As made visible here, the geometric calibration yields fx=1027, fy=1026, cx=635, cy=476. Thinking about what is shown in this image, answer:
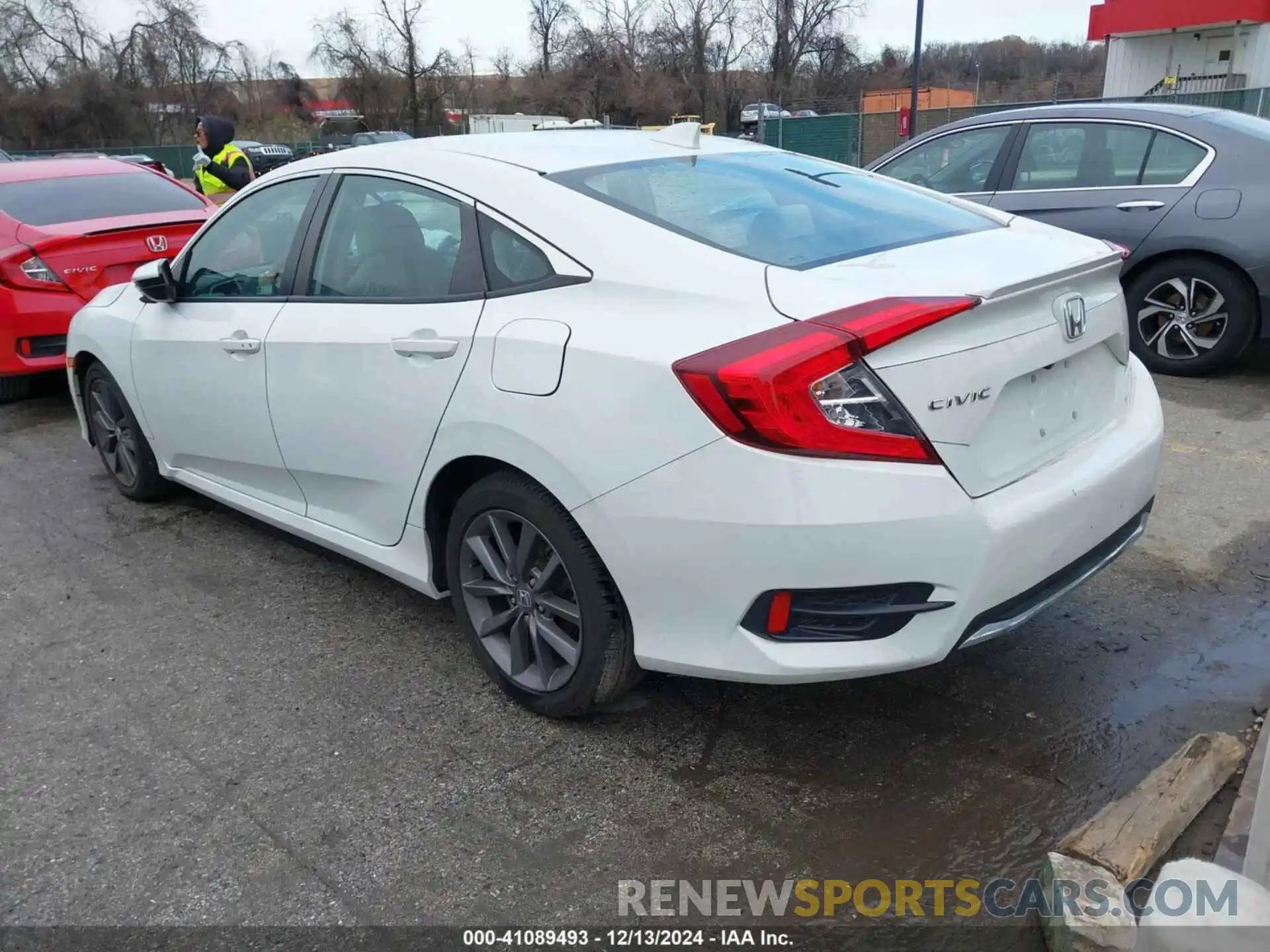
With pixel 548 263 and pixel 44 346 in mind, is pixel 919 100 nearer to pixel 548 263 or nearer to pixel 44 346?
pixel 44 346

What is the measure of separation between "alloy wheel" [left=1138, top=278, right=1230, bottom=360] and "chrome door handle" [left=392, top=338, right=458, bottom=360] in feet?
15.9

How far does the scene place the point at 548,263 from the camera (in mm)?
2732

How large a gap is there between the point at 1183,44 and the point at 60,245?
38.3m

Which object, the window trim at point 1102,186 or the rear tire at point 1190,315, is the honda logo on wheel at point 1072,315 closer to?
the rear tire at point 1190,315

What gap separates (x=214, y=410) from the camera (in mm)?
3869

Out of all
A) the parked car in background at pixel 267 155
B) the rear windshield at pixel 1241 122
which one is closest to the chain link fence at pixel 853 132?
the parked car in background at pixel 267 155

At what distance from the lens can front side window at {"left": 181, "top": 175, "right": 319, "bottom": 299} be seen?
364cm

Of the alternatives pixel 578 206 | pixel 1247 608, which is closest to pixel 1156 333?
pixel 1247 608

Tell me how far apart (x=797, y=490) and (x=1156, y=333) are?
194 inches

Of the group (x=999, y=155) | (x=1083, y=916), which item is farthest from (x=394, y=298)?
(x=999, y=155)

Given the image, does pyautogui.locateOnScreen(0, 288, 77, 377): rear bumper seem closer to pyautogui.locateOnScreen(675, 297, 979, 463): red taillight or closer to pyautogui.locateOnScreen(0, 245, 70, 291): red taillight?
pyautogui.locateOnScreen(0, 245, 70, 291): red taillight

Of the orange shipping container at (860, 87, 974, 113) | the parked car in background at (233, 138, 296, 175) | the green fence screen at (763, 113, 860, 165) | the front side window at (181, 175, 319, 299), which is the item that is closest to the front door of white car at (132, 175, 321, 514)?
the front side window at (181, 175, 319, 299)

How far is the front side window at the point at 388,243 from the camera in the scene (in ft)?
9.93

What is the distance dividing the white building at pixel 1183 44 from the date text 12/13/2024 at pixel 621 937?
34865 mm
